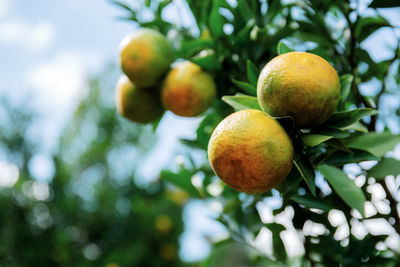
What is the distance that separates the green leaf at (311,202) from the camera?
2.24ft

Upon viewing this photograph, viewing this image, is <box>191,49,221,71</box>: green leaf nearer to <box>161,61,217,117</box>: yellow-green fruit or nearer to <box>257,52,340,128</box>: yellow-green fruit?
<box>161,61,217,117</box>: yellow-green fruit

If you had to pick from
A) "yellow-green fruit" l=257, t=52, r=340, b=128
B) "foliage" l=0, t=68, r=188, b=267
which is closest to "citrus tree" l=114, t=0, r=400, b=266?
"yellow-green fruit" l=257, t=52, r=340, b=128

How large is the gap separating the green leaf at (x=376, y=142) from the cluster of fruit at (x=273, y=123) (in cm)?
11

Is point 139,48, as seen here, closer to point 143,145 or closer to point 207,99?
point 207,99

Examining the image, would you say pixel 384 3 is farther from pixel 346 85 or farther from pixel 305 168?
pixel 305 168

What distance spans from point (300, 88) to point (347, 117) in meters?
0.10

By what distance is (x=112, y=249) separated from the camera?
162 inches

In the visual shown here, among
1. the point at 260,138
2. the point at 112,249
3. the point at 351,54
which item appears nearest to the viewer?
the point at 260,138

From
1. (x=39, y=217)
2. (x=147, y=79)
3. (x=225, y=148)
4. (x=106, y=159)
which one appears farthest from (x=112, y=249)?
(x=225, y=148)

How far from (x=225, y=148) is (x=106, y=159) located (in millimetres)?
5252

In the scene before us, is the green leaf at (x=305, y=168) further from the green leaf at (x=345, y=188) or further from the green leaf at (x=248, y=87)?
the green leaf at (x=248, y=87)

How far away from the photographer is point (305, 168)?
1.92 feet

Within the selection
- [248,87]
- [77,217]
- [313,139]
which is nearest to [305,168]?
[313,139]

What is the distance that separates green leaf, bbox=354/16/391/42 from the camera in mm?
824
